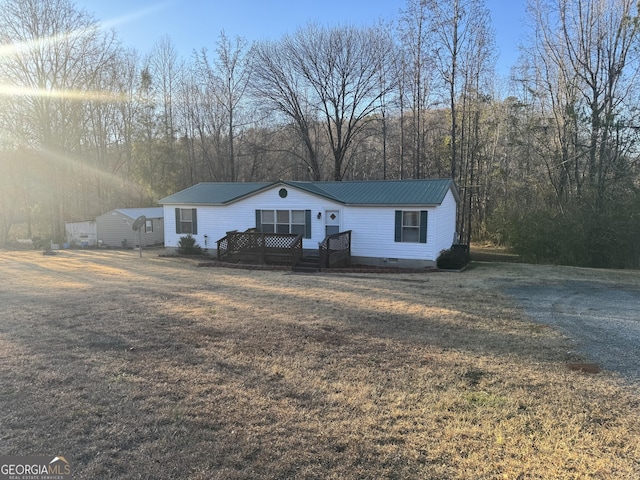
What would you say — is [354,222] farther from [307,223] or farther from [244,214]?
[244,214]

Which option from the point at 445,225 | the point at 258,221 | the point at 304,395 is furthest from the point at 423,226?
the point at 304,395

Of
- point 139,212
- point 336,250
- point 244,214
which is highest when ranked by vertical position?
point 139,212

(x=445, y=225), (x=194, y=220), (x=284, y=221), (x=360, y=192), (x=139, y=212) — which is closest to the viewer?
(x=360, y=192)

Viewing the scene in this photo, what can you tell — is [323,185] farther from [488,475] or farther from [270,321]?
Result: [488,475]

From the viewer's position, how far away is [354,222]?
16297 millimetres

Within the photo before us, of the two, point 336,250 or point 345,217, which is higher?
point 345,217

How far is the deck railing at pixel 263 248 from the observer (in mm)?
15398

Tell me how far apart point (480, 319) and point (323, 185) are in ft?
40.7

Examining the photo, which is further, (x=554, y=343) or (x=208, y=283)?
(x=208, y=283)

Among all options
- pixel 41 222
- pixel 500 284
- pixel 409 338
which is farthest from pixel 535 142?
pixel 41 222

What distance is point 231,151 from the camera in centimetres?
3019

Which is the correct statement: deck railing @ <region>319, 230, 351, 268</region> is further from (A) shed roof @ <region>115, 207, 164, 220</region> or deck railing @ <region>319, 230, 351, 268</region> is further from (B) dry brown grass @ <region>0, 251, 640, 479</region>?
(A) shed roof @ <region>115, 207, 164, 220</region>

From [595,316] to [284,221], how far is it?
11878 mm

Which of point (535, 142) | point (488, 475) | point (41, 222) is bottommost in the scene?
point (488, 475)
